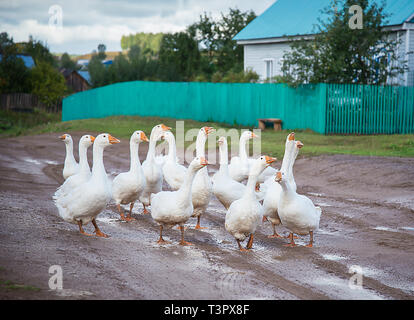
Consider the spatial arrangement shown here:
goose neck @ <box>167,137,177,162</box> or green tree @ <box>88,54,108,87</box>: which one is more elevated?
green tree @ <box>88,54,108,87</box>

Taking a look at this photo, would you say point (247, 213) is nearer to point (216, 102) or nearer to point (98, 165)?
point (98, 165)

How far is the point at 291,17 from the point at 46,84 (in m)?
22.9

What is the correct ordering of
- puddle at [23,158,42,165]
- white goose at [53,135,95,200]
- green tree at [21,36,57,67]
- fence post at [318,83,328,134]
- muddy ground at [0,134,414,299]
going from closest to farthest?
muddy ground at [0,134,414,299] < white goose at [53,135,95,200] < puddle at [23,158,42,165] < fence post at [318,83,328,134] < green tree at [21,36,57,67]

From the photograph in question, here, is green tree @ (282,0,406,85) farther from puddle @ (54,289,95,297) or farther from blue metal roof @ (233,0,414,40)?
puddle @ (54,289,95,297)

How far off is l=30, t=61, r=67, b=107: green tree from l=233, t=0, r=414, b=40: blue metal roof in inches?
764

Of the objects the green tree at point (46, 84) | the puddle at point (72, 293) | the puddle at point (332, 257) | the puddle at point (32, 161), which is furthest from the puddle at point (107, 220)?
the green tree at point (46, 84)

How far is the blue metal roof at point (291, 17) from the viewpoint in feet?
84.7

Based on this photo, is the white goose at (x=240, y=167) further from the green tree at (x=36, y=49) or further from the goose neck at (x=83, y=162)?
the green tree at (x=36, y=49)

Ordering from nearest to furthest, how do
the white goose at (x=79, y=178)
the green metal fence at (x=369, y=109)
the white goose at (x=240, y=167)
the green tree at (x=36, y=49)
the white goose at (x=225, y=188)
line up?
the white goose at (x=79, y=178) → the white goose at (x=225, y=188) → the white goose at (x=240, y=167) → the green metal fence at (x=369, y=109) → the green tree at (x=36, y=49)

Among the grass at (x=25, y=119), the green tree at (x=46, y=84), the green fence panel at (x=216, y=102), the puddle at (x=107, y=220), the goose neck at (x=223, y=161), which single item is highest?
the green tree at (x=46, y=84)

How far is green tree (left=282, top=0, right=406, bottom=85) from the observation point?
2266 cm

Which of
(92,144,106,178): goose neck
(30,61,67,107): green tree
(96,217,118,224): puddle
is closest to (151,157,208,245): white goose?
(92,144,106,178): goose neck

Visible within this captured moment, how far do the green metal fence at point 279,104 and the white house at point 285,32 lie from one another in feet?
7.28
